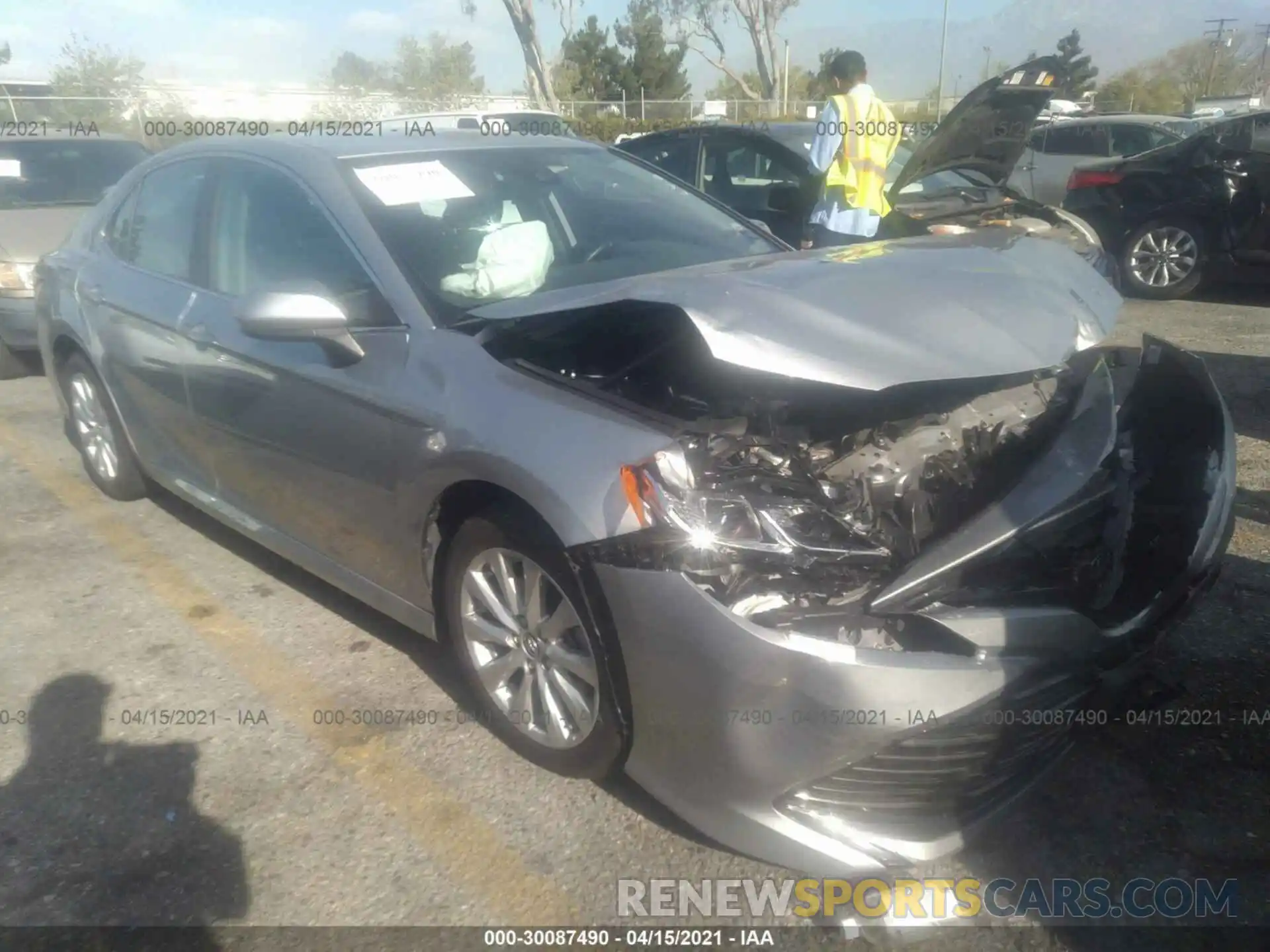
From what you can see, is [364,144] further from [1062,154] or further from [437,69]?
[437,69]

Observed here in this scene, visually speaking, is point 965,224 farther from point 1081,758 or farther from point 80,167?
point 80,167

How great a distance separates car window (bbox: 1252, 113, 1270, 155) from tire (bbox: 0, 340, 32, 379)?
9.73 meters

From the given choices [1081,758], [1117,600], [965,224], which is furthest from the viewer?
[965,224]

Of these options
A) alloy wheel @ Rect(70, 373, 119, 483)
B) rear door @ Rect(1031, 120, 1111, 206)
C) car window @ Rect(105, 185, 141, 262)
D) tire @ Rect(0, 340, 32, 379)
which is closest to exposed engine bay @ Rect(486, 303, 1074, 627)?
car window @ Rect(105, 185, 141, 262)

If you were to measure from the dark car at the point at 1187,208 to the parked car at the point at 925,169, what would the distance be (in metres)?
1.80

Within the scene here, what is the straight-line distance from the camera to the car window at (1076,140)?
11.7 m

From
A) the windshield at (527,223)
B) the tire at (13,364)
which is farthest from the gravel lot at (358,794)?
the tire at (13,364)

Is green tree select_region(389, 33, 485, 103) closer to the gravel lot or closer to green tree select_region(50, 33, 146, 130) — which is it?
green tree select_region(50, 33, 146, 130)

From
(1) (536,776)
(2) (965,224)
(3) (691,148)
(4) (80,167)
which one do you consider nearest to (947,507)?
(1) (536,776)

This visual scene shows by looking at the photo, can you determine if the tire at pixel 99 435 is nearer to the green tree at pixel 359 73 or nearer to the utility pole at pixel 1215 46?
the green tree at pixel 359 73

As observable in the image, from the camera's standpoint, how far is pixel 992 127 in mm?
5852

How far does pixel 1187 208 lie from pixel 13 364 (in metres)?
9.36

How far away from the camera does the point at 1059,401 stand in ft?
9.07

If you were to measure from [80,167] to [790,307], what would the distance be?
26.2 feet
